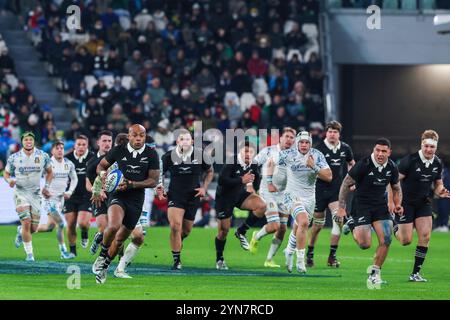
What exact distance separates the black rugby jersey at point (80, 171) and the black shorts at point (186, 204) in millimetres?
3685

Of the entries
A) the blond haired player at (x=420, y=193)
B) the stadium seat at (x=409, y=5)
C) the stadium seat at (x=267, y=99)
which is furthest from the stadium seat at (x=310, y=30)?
the blond haired player at (x=420, y=193)

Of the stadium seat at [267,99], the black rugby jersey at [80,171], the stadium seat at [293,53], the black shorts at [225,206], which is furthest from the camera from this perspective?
the stadium seat at [293,53]

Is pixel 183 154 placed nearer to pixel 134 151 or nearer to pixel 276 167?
pixel 276 167

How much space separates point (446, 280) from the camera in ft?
69.5

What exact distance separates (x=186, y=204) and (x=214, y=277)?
1.90 m

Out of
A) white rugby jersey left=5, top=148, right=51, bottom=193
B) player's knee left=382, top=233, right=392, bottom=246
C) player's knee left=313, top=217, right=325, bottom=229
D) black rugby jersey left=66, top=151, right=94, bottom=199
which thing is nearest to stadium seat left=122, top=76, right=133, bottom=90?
black rugby jersey left=66, top=151, right=94, bottom=199

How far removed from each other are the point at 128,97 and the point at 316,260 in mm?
14908

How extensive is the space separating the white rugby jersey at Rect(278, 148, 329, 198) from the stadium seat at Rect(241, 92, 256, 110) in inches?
663

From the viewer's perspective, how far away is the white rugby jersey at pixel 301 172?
71.6ft

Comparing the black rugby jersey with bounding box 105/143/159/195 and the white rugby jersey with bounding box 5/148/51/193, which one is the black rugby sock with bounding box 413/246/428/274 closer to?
the black rugby jersey with bounding box 105/143/159/195

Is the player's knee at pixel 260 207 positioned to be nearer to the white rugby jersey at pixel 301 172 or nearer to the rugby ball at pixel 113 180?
the white rugby jersey at pixel 301 172

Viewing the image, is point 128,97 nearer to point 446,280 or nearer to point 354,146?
point 354,146

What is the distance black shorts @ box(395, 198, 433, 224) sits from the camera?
821 inches
